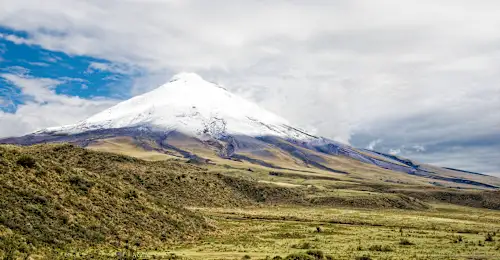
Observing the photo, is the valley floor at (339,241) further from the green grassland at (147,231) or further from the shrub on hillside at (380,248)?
the green grassland at (147,231)

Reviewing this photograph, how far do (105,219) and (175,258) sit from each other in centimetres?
1527

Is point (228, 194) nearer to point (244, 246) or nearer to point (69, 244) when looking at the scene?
point (244, 246)

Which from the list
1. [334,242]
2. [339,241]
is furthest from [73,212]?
[339,241]

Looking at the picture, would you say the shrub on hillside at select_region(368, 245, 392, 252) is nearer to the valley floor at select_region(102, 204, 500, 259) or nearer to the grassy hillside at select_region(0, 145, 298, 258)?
the valley floor at select_region(102, 204, 500, 259)

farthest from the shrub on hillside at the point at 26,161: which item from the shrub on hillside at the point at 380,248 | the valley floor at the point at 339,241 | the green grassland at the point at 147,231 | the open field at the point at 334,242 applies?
the shrub on hillside at the point at 380,248

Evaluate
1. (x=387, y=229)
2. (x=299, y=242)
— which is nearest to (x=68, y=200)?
(x=299, y=242)

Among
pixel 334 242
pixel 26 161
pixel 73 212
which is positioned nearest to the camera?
pixel 73 212

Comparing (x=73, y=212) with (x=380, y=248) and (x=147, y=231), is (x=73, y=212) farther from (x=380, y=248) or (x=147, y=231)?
(x=380, y=248)

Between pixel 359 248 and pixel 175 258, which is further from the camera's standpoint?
pixel 359 248

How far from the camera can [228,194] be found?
14062 cm

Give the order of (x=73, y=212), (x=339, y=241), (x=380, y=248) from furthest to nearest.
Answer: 1. (x=339, y=241)
2. (x=380, y=248)
3. (x=73, y=212)

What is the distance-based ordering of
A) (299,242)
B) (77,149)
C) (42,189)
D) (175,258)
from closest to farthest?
1. (175,258)
2. (42,189)
3. (299,242)
4. (77,149)

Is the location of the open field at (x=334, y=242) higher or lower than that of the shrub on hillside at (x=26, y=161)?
lower

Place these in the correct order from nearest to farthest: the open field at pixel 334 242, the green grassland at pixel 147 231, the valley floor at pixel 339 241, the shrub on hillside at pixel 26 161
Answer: the green grassland at pixel 147 231 → the open field at pixel 334 242 → the valley floor at pixel 339 241 → the shrub on hillside at pixel 26 161
